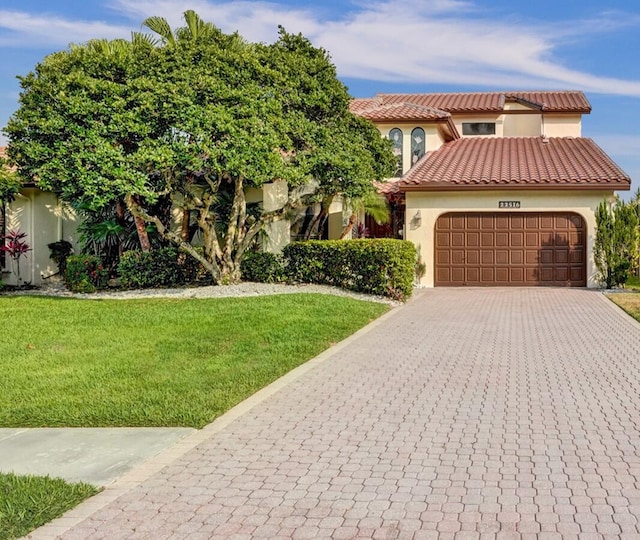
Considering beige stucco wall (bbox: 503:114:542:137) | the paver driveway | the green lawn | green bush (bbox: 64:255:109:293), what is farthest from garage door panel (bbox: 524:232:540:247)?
the green lawn

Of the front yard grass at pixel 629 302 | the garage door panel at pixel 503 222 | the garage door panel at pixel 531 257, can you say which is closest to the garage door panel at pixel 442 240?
the garage door panel at pixel 503 222

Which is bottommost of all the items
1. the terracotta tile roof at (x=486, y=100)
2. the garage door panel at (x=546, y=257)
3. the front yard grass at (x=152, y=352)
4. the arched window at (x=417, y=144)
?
the front yard grass at (x=152, y=352)

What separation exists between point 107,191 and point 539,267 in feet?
43.1

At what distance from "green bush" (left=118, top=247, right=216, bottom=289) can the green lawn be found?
14.4 metres

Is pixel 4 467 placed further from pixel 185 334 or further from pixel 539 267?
pixel 539 267

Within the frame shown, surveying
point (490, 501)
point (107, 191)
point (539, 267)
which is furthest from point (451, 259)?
point (490, 501)

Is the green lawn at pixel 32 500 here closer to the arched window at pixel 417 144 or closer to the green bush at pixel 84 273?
the green bush at pixel 84 273

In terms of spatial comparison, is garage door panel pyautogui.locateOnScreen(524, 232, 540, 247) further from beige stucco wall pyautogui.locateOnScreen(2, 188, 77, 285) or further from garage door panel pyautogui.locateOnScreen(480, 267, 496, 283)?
beige stucco wall pyautogui.locateOnScreen(2, 188, 77, 285)

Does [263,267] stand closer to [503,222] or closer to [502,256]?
[502,256]

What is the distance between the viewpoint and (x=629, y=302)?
1694 cm

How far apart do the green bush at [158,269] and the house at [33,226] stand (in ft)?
11.7

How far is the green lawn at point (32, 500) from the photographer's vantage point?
4.15 meters

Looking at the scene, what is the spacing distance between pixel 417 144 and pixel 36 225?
13.1 meters

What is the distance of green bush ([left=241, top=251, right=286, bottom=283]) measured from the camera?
62.7ft
